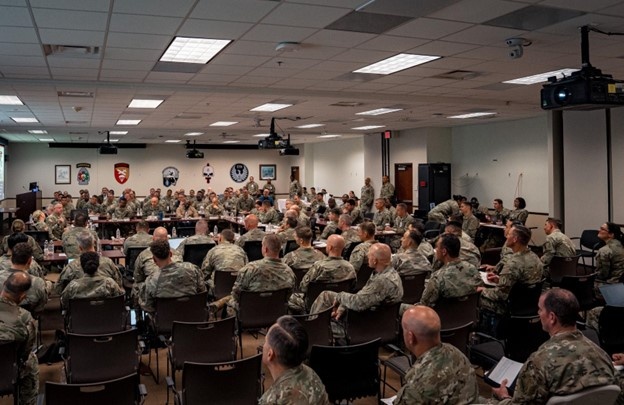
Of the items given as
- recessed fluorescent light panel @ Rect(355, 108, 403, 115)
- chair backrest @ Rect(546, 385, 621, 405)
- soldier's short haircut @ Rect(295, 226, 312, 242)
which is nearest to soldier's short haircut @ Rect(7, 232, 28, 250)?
soldier's short haircut @ Rect(295, 226, 312, 242)

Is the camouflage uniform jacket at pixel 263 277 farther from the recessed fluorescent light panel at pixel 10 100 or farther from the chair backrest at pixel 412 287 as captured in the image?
the recessed fluorescent light panel at pixel 10 100

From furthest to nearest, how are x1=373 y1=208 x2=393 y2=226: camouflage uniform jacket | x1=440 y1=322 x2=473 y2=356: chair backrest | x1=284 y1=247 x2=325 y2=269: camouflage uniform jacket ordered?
x1=373 y1=208 x2=393 y2=226: camouflage uniform jacket
x1=284 y1=247 x2=325 y2=269: camouflage uniform jacket
x1=440 y1=322 x2=473 y2=356: chair backrest

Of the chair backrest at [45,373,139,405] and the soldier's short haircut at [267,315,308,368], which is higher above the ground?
the soldier's short haircut at [267,315,308,368]

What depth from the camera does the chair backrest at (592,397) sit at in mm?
2428

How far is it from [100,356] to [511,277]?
384 centimetres

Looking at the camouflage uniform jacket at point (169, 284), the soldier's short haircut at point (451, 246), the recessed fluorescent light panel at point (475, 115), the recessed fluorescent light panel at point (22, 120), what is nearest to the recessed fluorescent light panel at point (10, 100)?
the recessed fluorescent light panel at point (22, 120)

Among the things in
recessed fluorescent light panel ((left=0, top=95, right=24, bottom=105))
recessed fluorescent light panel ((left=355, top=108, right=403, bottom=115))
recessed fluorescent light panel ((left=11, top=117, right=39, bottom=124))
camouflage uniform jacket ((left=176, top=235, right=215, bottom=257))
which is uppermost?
recessed fluorescent light panel ((left=11, top=117, right=39, bottom=124))

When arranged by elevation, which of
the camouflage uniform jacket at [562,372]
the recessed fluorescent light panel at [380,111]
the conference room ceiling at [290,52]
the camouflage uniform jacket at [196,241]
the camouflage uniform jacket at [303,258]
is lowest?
the camouflage uniform jacket at [562,372]

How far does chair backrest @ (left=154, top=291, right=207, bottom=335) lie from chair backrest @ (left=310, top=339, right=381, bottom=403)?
5.85 feet

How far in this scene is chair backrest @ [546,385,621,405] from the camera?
243 cm

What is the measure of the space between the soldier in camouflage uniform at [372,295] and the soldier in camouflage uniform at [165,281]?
1.24 m

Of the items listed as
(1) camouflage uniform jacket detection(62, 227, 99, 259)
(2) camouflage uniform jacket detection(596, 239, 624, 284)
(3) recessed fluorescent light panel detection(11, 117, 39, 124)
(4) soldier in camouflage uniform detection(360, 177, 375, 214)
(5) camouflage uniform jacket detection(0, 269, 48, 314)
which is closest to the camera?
(5) camouflage uniform jacket detection(0, 269, 48, 314)

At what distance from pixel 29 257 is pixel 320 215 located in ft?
29.3

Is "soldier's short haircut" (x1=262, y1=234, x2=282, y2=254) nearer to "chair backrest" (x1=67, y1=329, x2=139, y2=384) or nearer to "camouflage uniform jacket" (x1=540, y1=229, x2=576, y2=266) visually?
"chair backrest" (x1=67, y1=329, x2=139, y2=384)
